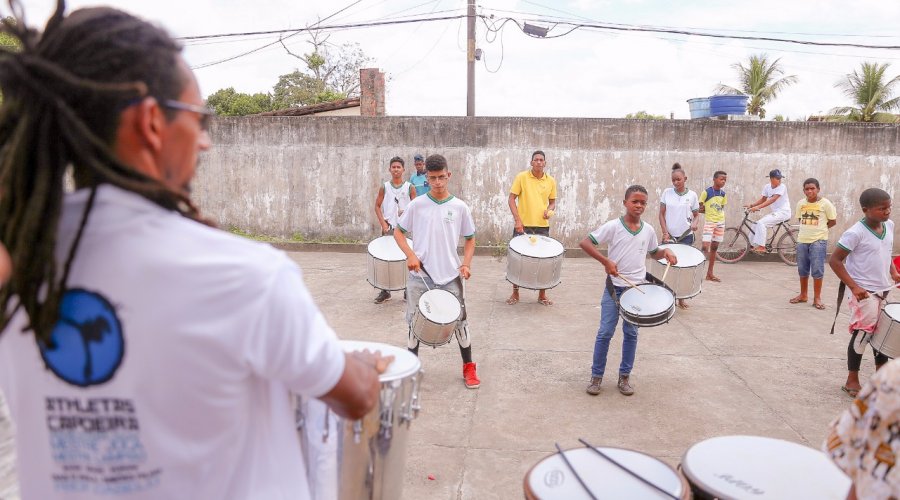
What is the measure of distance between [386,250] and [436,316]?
2658 mm

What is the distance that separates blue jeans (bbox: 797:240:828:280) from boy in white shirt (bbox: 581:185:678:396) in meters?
3.89

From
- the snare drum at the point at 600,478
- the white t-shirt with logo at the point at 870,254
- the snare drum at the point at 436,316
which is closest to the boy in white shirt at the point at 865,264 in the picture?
the white t-shirt with logo at the point at 870,254

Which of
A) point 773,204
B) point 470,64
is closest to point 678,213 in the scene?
point 773,204

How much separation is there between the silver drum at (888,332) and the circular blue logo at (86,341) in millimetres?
4794

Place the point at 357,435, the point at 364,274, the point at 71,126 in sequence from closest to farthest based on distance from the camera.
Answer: the point at 71,126, the point at 357,435, the point at 364,274

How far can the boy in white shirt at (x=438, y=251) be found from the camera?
4.94m

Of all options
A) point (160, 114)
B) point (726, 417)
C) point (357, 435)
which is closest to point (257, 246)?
point (160, 114)

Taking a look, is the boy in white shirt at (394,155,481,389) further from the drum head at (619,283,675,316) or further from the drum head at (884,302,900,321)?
the drum head at (884,302,900,321)

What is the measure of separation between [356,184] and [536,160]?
5.03 m

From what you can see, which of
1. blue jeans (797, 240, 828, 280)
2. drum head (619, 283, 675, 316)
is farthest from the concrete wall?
drum head (619, 283, 675, 316)

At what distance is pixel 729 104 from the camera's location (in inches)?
468

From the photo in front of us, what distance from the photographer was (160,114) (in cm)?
98

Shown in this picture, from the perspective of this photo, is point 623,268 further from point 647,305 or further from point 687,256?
point 687,256

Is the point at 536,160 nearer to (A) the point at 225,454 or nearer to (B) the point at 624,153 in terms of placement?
(B) the point at 624,153
